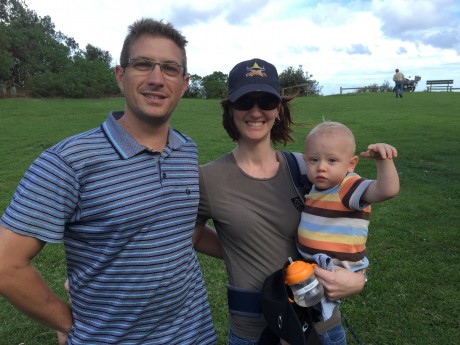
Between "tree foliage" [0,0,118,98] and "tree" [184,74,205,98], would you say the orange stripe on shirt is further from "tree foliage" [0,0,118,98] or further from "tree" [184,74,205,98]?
"tree" [184,74,205,98]

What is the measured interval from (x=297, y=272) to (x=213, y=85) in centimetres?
3830

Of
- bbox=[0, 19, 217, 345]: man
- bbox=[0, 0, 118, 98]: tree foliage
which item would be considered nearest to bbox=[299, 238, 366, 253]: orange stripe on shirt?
bbox=[0, 19, 217, 345]: man

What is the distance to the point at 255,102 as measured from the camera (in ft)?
7.87

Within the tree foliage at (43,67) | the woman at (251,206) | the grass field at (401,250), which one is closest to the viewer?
the woman at (251,206)

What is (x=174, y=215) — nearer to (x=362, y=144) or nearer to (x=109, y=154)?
(x=109, y=154)

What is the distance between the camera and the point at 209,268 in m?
5.43

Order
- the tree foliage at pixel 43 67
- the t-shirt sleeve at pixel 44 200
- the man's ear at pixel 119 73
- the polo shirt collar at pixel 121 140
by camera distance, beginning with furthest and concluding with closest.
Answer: the tree foliage at pixel 43 67, the man's ear at pixel 119 73, the polo shirt collar at pixel 121 140, the t-shirt sleeve at pixel 44 200

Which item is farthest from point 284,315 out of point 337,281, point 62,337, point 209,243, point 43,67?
point 43,67

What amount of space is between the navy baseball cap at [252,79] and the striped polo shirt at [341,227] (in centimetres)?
65

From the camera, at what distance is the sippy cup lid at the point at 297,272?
6.77 feet

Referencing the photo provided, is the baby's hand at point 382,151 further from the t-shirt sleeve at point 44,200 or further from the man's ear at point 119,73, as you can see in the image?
the t-shirt sleeve at point 44,200

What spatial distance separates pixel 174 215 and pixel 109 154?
412 mm

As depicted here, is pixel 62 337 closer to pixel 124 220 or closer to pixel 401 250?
pixel 124 220

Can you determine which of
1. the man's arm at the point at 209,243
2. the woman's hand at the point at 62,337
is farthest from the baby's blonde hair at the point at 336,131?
the woman's hand at the point at 62,337
